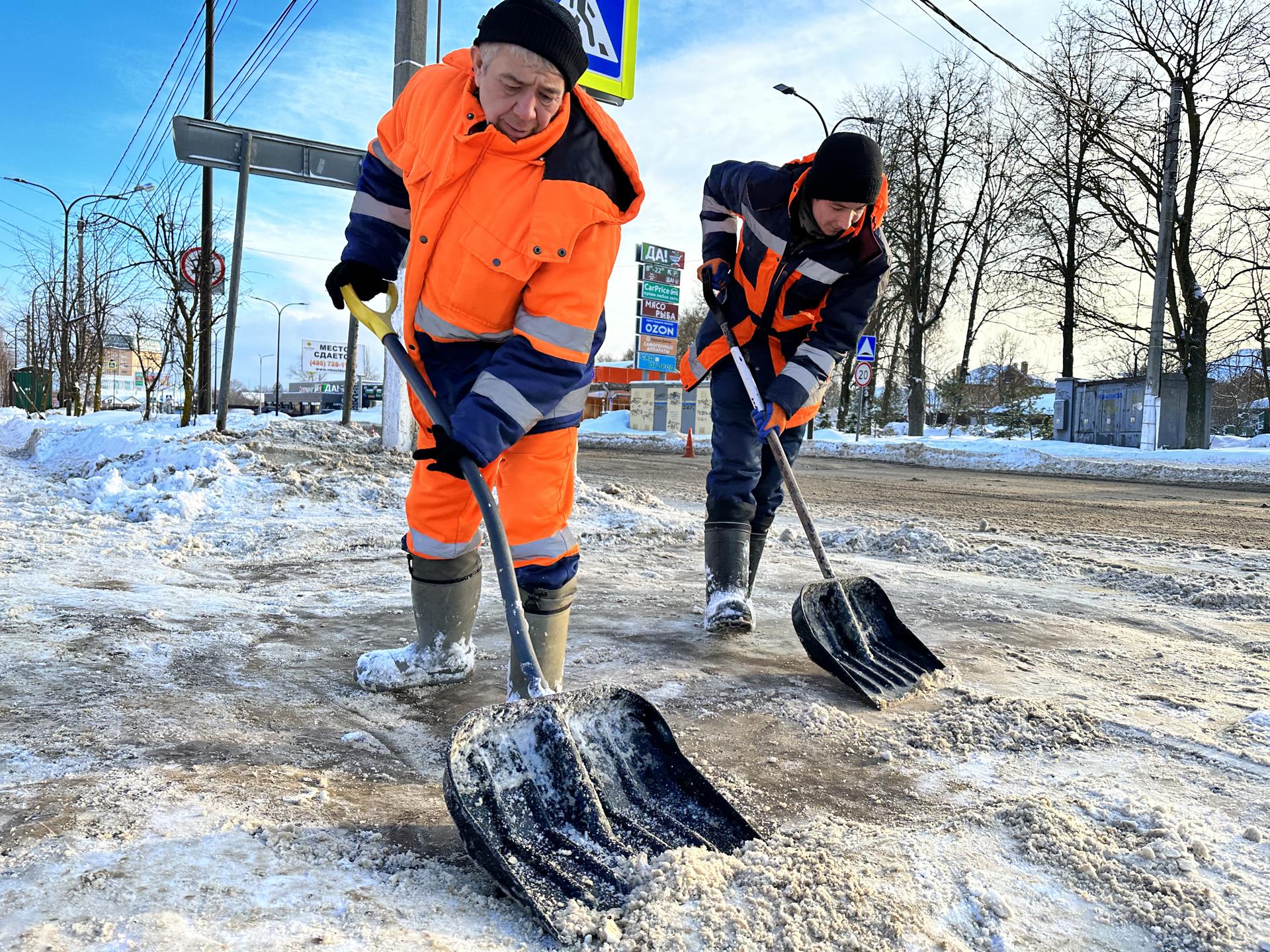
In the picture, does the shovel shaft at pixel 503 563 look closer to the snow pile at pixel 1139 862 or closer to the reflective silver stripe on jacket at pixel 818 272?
the snow pile at pixel 1139 862

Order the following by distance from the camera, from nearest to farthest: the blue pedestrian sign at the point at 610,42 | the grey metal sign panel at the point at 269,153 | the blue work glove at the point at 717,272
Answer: the blue work glove at the point at 717,272 < the blue pedestrian sign at the point at 610,42 < the grey metal sign panel at the point at 269,153

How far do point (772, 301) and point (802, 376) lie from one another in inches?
13.8

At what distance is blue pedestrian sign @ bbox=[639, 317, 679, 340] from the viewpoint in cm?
2975

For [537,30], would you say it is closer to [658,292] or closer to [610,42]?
[610,42]

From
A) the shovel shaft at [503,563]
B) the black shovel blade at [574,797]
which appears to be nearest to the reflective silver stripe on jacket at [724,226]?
the shovel shaft at [503,563]

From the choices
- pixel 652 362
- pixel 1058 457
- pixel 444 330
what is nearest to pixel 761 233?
pixel 444 330

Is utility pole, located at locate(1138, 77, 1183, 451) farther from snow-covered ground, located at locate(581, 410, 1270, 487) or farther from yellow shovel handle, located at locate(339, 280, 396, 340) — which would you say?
yellow shovel handle, located at locate(339, 280, 396, 340)

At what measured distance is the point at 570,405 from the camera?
89.6 inches

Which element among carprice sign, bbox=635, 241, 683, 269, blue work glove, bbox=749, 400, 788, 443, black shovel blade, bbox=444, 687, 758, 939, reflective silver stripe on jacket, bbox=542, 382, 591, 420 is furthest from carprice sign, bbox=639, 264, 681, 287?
black shovel blade, bbox=444, 687, 758, 939

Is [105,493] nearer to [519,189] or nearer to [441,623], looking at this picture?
[441,623]

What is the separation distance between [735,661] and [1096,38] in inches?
958

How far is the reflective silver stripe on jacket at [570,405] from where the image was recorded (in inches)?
87.7

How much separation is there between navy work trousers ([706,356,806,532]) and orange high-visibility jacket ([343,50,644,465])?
120 cm

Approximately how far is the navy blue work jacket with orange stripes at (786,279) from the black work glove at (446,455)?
1554 millimetres
